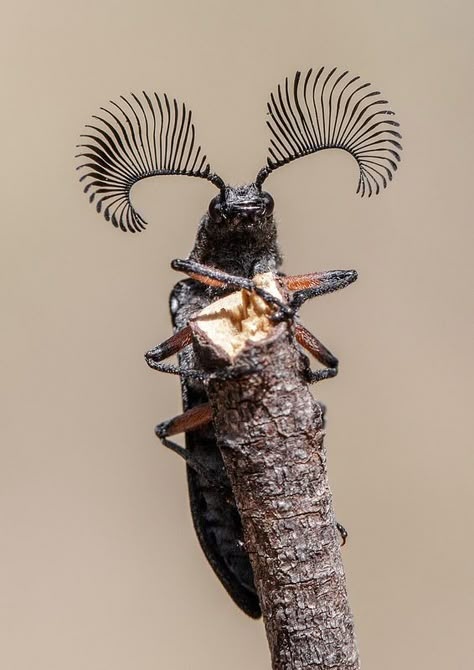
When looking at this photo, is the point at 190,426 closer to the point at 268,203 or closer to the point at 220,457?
the point at 220,457

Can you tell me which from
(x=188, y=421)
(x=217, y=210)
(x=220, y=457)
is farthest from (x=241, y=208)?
(x=220, y=457)

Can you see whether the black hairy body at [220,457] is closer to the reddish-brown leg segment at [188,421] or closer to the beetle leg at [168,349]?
the reddish-brown leg segment at [188,421]

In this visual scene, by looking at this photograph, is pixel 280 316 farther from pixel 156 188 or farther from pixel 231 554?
pixel 156 188

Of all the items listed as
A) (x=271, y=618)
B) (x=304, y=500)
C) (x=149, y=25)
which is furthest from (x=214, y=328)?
(x=149, y=25)

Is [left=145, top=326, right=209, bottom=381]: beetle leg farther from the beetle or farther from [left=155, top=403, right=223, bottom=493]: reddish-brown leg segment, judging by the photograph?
[left=155, top=403, right=223, bottom=493]: reddish-brown leg segment

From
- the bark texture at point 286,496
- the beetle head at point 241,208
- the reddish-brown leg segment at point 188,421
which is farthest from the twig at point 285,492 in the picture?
the beetle head at point 241,208
